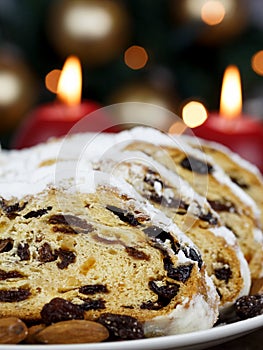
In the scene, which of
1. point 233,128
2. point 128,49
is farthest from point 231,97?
point 128,49

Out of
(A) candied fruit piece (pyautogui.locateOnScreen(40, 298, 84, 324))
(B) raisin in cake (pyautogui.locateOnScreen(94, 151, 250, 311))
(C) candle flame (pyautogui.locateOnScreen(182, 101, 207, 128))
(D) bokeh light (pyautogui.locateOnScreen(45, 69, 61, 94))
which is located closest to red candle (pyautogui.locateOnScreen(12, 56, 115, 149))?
(C) candle flame (pyautogui.locateOnScreen(182, 101, 207, 128))

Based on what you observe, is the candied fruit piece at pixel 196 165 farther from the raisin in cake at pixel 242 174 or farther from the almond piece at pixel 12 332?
the almond piece at pixel 12 332

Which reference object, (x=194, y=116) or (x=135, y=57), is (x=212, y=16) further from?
(x=194, y=116)

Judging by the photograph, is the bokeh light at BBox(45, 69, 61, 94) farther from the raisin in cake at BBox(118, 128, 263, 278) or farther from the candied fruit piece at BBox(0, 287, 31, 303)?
the candied fruit piece at BBox(0, 287, 31, 303)

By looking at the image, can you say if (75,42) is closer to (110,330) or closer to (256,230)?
(256,230)

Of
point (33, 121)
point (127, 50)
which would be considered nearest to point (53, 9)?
point (127, 50)
